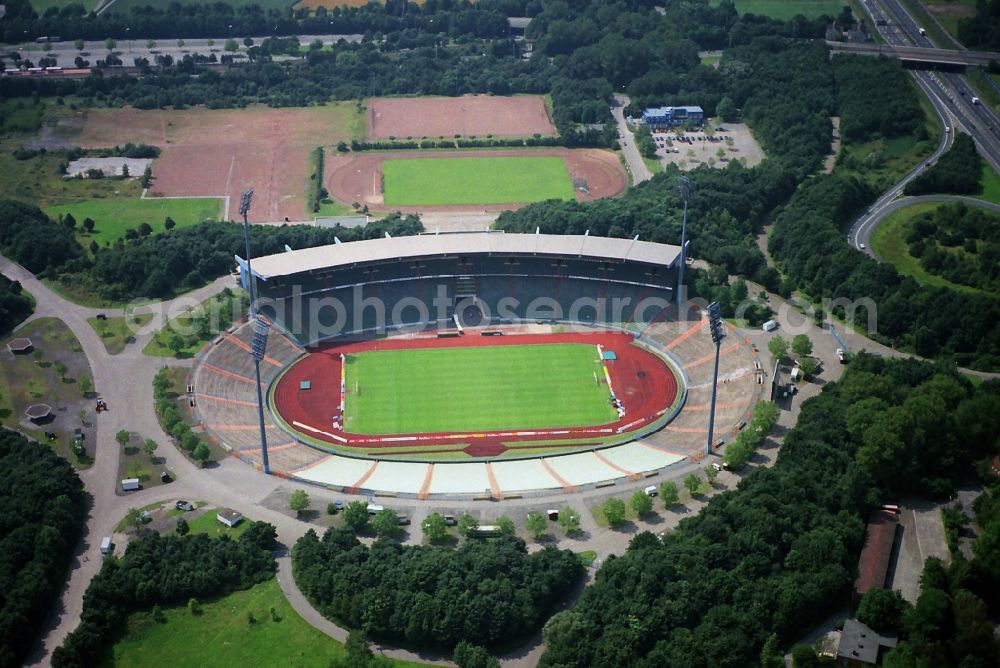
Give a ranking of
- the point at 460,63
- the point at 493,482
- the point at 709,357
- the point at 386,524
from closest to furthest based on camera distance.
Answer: the point at 386,524
the point at 493,482
the point at 709,357
the point at 460,63

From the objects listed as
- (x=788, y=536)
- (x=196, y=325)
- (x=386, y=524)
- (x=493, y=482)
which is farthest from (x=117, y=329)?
(x=788, y=536)

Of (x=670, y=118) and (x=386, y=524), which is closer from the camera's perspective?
(x=386, y=524)

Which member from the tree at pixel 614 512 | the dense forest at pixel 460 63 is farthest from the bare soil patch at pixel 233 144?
the tree at pixel 614 512

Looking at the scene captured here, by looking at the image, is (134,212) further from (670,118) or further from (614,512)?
(614,512)

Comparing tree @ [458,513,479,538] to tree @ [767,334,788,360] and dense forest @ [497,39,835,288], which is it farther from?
dense forest @ [497,39,835,288]

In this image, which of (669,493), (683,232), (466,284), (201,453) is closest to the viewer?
(669,493)

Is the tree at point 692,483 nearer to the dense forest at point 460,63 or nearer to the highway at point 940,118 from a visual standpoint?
the highway at point 940,118

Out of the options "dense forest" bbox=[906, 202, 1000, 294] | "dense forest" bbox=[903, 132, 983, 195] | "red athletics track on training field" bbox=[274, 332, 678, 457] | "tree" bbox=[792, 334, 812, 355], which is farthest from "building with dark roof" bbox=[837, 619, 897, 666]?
"dense forest" bbox=[903, 132, 983, 195]

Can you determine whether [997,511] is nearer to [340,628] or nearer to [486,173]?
[340,628]
